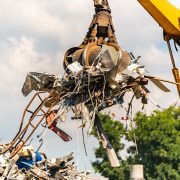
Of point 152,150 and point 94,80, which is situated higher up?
point 152,150

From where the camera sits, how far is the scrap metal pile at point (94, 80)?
A: 8.80 meters

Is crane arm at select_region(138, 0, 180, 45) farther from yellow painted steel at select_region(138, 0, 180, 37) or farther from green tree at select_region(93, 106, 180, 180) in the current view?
green tree at select_region(93, 106, 180, 180)

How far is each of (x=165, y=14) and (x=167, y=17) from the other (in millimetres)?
69

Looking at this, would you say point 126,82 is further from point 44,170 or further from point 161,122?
point 161,122

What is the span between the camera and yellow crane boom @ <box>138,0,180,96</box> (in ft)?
32.9

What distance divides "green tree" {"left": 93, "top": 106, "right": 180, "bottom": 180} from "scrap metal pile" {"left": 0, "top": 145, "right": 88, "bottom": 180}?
2661 centimetres

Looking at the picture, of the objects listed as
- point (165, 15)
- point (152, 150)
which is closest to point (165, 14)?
point (165, 15)

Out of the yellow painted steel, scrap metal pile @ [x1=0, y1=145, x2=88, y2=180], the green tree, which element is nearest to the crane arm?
the yellow painted steel

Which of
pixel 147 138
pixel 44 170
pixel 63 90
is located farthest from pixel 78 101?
pixel 147 138

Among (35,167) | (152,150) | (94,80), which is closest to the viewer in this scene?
(94,80)

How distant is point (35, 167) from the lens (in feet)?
35.1

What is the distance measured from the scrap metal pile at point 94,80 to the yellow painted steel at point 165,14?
1063 mm

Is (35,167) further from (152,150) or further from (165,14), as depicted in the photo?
(152,150)

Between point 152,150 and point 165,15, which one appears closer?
point 165,15
